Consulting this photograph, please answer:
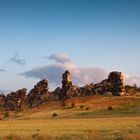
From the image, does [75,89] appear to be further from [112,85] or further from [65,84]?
[112,85]

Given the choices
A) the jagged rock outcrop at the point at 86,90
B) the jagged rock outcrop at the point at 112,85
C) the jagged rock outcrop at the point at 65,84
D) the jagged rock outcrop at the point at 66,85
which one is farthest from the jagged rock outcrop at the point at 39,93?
the jagged rock outcrop at the point at 112,85

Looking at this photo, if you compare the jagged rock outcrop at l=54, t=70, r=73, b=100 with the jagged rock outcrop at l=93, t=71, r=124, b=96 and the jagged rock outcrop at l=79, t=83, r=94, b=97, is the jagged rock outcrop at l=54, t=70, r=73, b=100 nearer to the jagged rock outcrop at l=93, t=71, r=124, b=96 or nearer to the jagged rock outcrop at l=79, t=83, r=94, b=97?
the jagged rock outcrop at l=79, t=83, r=94, b=97

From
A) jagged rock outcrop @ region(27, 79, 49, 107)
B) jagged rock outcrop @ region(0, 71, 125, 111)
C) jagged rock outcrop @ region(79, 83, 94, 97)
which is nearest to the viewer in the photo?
jagged rock outcrop @ region(0, 71, 125, 111)

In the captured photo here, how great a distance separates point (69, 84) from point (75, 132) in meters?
131

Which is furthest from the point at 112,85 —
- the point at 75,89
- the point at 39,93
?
the point at 39,93

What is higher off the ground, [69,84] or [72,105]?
[69,84]

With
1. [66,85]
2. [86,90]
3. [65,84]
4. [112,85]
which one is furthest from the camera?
[86,90]

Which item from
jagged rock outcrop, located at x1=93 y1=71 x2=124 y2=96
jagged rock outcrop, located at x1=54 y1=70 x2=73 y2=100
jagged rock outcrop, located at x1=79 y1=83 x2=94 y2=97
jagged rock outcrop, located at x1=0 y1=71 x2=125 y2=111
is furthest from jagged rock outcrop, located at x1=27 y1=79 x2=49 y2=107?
jagged rock outcrop, located at x1=93 y1=71 x2=124 y2=96

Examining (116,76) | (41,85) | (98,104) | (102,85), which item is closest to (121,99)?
(98,104)

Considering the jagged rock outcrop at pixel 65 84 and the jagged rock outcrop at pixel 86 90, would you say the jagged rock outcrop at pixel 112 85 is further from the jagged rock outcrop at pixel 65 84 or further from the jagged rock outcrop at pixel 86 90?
the jagged rock outcrop at pixel 65 84

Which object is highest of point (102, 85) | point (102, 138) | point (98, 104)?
point (102, 85)

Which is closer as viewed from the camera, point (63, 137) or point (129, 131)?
point (63, 137)

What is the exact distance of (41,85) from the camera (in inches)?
7761

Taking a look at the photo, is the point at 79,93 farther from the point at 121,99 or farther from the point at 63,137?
the point at 63,137
